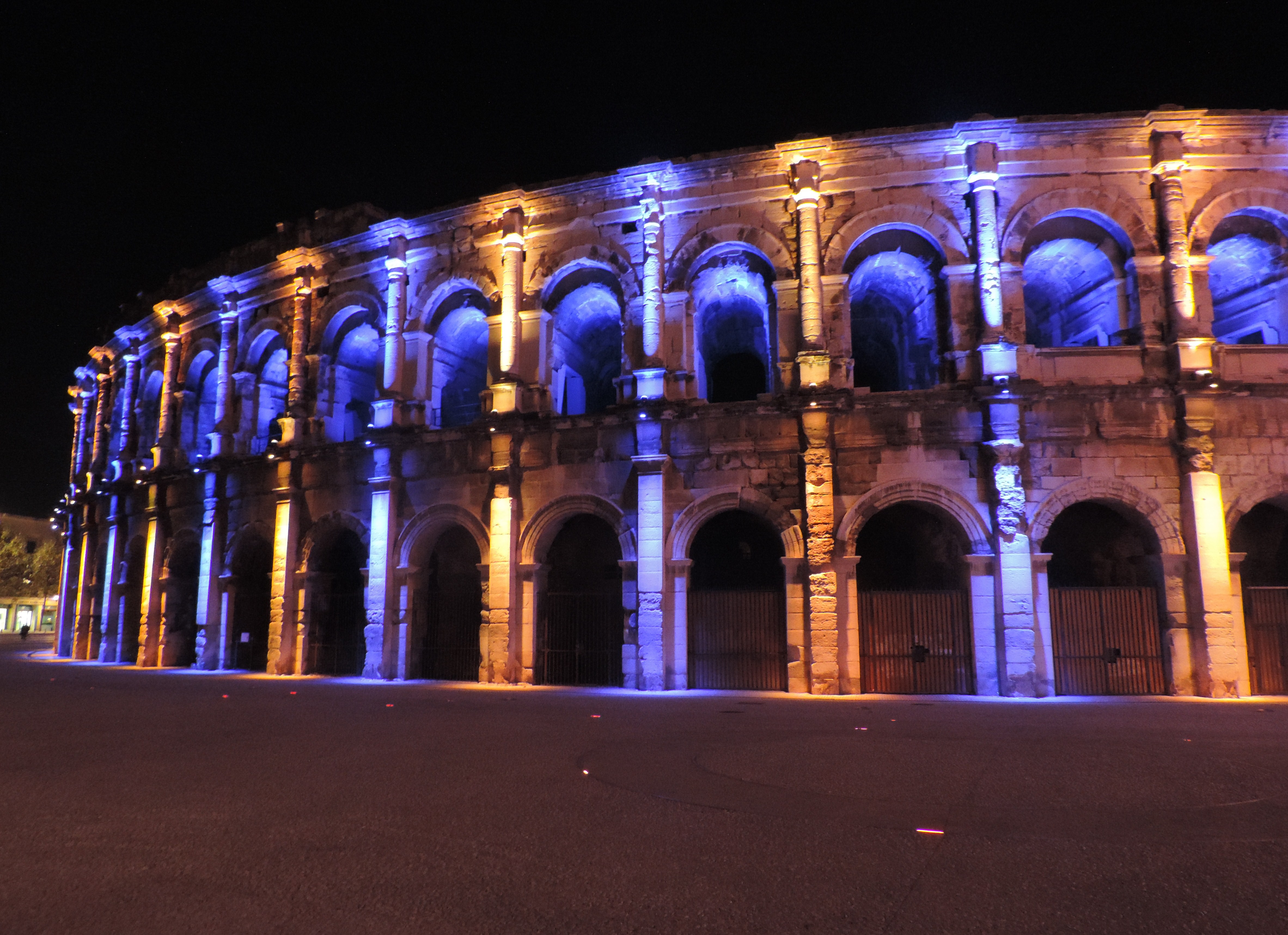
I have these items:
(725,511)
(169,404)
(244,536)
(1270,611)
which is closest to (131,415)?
(169,404)

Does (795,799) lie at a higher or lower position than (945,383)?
lower

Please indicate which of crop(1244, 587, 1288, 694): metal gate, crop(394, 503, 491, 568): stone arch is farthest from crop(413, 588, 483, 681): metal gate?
crop(1244, 587, 1288, 694): metal gate

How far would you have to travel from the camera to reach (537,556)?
14.4m

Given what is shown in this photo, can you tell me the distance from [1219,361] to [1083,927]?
12361mm

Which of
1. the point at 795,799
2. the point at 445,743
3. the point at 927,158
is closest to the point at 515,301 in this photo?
the point at 927,158

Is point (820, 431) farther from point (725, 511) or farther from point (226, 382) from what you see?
point (226, 382)

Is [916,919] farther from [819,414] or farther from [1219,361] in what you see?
[1219,361]

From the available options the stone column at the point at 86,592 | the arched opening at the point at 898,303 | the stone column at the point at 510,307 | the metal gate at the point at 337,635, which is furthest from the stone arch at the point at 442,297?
the stone column at the point at 86,592

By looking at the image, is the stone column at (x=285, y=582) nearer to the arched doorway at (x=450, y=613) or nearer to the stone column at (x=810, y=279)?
the arched doorway at (x=450, y=613)

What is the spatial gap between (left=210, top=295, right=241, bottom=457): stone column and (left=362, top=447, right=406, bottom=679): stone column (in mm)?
5469

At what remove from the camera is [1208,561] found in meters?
11.9

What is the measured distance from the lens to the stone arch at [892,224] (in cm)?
1348

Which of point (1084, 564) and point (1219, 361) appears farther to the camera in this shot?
point (1084, 564)

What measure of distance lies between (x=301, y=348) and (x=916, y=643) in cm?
1403
